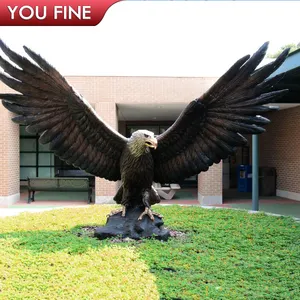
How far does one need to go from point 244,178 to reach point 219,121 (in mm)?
10442

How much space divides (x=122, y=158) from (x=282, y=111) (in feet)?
32.8

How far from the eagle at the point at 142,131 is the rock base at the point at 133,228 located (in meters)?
0.12

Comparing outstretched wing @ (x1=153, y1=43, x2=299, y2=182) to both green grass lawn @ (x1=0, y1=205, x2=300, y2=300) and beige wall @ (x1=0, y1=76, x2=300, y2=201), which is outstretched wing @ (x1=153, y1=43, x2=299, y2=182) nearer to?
green grass lawn @ (x1=0, y1=205, x2=300, y2=300)

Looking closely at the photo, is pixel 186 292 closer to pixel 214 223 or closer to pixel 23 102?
pixel 23 102

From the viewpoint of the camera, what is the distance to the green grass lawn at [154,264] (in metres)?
3.86

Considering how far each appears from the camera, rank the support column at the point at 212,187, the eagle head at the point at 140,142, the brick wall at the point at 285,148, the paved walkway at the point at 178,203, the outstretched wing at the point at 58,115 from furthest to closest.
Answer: the brick wall at the point at 285,148 < the support column at the point at 212,187 < the paved walkway at the point at 178,203 < the eagle head at the point at 140,142 < the outstretched wing at the point at 58,115

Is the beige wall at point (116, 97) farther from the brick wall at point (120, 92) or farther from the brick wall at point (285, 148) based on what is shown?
the brick wall at point (285, 148)

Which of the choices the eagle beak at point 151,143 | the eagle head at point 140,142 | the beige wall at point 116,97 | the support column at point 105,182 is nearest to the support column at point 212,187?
the beige wall at point 116,97

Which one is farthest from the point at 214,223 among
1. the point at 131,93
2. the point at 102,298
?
the point at 131,93

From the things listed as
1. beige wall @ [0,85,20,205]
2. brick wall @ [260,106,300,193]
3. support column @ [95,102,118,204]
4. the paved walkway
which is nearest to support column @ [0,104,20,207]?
beige wall @ [0,85,20,205]

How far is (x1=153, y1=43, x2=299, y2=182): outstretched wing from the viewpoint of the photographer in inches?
204

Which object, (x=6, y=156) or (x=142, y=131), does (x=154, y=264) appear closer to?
(x=142, y=131)

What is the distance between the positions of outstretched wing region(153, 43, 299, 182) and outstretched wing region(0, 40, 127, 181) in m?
0.89

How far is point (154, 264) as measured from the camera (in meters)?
4.77
